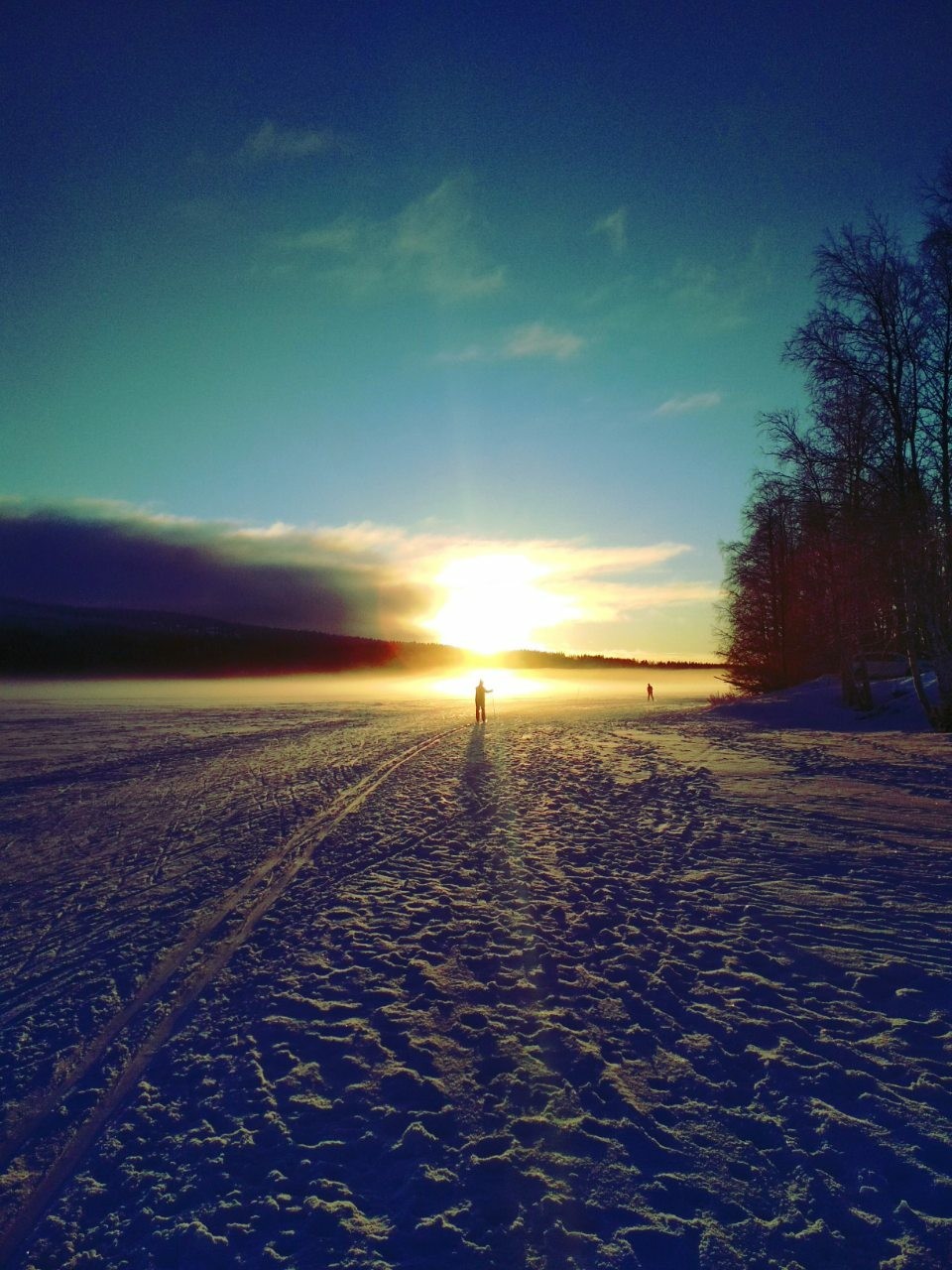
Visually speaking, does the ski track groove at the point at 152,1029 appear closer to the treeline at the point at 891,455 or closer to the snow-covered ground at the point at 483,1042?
the snow-covered ground at the point at 483,1042

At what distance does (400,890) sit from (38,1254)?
555 centimetres

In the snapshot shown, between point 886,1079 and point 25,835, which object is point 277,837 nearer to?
point 25,835

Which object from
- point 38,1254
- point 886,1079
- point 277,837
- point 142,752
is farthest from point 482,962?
point 142,752

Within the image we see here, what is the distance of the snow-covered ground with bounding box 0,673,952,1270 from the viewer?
3316 mm

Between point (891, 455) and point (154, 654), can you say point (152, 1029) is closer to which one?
point (891, 455)

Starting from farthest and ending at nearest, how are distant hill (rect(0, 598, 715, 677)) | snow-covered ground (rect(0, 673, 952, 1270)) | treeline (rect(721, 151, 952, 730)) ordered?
distant hill (rect(0, 598, 715, 677)) → treeline (rect(721, 151, 952, 730)) → snow-covered ground (rect(0, 673, 952, 1270))

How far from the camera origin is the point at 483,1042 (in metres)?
4.99

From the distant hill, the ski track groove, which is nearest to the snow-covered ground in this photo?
the ski track groove

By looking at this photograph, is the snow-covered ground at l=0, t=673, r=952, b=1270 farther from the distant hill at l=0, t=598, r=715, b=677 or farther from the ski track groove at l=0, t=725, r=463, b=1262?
the distant hill at l=0, t=598, r=715, b=677

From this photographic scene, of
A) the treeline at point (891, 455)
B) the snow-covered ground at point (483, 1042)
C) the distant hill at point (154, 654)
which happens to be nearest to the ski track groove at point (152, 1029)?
the snow-covered ground at point (483, 1042)

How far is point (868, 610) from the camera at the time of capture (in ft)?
71.1

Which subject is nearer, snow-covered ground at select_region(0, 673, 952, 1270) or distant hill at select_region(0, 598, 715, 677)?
snow-covered ground at select_region(0, 673, 952, 1270)

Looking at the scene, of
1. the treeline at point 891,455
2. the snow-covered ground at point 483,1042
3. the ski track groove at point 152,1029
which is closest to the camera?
the snow-covered ground at point 483,1042

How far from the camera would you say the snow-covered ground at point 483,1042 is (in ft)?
10.9
